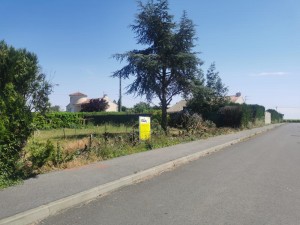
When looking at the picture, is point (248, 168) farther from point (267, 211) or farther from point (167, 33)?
point (167, 33)

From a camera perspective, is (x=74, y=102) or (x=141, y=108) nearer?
(x=141, y=108)

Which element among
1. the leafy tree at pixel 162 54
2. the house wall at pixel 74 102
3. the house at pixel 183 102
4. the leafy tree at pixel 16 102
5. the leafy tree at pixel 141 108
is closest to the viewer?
the leafy tree at pixel 16 102

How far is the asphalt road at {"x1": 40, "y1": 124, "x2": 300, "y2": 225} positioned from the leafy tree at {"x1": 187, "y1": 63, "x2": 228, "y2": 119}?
15493 mm

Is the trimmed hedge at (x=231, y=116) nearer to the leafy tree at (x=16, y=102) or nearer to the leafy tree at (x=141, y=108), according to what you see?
the leafy tree at (x=141, y=108)

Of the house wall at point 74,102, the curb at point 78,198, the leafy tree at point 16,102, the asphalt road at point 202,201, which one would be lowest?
the asphalt road at point 202,201

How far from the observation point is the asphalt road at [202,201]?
6.21 metres

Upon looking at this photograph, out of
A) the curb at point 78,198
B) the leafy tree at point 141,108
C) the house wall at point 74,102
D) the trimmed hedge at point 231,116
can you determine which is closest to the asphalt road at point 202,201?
the curb at point 78,198

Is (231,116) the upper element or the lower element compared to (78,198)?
upper

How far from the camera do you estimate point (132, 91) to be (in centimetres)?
2664

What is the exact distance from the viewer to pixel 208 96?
94.3ft

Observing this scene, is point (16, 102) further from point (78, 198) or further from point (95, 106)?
point (95, 106)

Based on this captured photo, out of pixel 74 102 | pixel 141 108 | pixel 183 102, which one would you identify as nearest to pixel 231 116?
pixel 141 108

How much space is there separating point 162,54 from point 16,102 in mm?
17315

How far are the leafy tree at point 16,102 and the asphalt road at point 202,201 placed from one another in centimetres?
260
